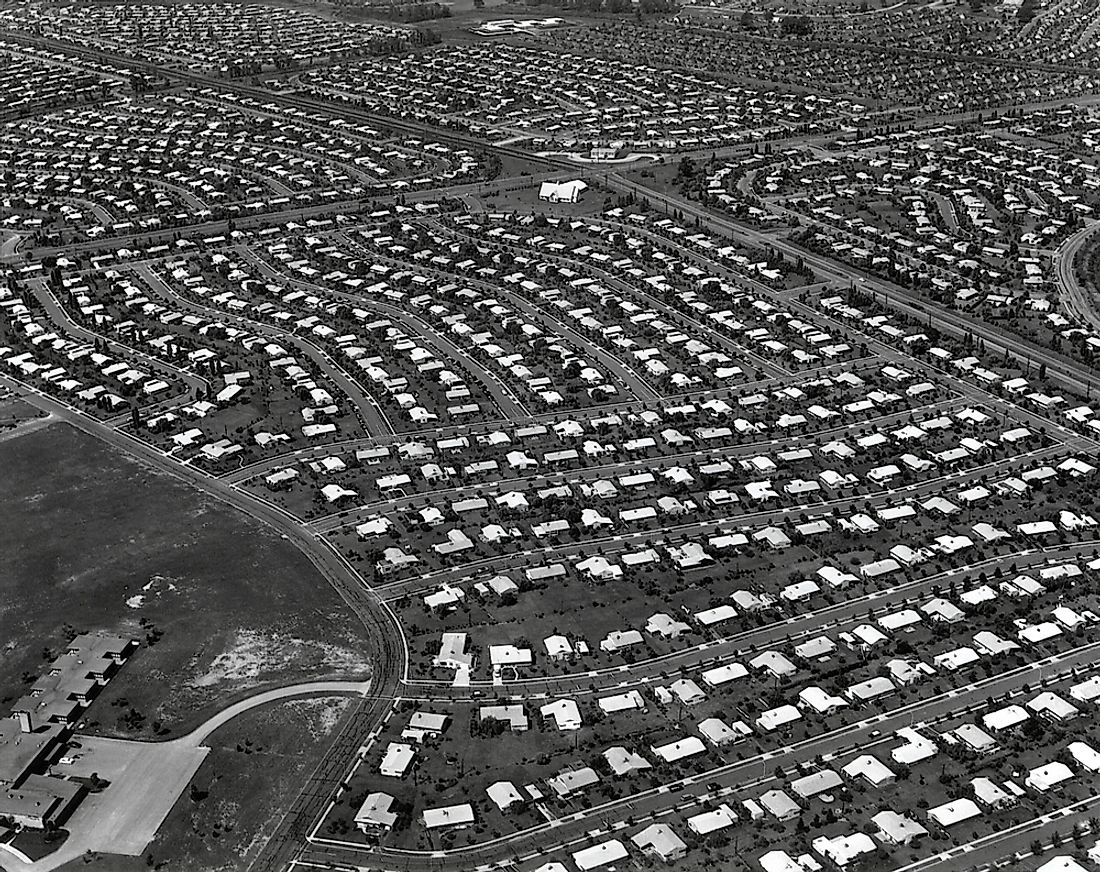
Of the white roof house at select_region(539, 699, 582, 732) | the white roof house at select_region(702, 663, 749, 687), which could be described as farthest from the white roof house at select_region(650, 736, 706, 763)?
the white roof house at select_region(702, 663, 749, 687)

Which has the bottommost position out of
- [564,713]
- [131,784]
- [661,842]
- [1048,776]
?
[131,784]

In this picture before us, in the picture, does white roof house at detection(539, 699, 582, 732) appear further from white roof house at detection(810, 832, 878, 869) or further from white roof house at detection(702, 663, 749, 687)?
white roof house at detection(810, 832, 878, 869)

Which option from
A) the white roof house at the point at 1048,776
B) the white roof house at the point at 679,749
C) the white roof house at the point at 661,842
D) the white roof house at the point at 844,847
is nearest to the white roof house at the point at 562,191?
the white roof house at the point at 679,749

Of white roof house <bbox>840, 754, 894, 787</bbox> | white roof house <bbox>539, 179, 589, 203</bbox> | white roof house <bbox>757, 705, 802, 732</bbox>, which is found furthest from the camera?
white roof house <bbox>539, 179, 589, 203</bbox>

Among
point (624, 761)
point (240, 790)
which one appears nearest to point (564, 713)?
point (624, 761)

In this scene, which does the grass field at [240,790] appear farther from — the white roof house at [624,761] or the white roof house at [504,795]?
the white roof house at [624,761]

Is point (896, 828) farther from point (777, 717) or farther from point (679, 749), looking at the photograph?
point (679, 749)

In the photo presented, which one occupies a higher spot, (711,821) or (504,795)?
(711,821)
